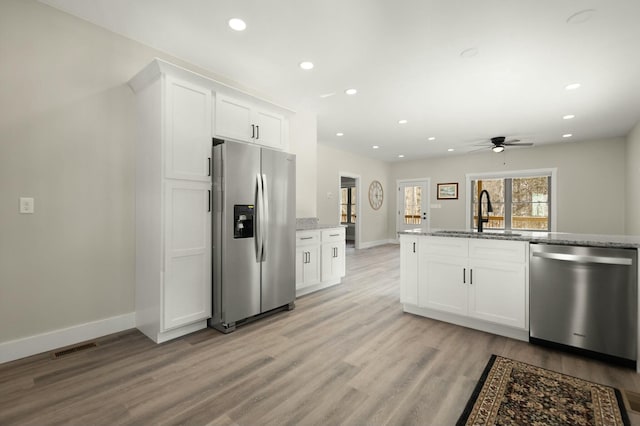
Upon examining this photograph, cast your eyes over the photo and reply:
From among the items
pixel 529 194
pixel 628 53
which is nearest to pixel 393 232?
pixel 529 194

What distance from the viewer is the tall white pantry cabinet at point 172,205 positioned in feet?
8.44

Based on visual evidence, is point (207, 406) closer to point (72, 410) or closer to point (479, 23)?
point (72, 410)

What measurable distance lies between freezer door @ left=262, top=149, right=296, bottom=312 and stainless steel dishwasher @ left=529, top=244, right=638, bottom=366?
2.37 meters

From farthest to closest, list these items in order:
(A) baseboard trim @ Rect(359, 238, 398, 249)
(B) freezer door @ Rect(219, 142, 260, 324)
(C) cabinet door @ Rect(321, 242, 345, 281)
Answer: (A) baseboard trim @ Rect(359, 238, 398, 249) → (C) cabinet door @ Rect(321, 242, 345, 281) → (B) freezer door @ Rect(219, 142, 260, 324)

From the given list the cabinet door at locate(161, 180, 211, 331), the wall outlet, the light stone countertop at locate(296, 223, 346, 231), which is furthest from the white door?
the wall outlet

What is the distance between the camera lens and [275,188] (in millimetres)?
3264

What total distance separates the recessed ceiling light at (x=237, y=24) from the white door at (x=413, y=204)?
7.73 m

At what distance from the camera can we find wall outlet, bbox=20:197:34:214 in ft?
7.59

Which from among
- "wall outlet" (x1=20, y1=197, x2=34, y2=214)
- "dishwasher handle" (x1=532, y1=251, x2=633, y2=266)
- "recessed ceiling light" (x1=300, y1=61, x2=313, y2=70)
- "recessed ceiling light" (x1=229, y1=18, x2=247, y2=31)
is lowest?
"dishwasher handle" (x1=532, y1=251, x2=633, y2=266)

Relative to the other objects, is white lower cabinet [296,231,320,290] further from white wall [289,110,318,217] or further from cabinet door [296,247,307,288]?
white wall [289,110,318,217]

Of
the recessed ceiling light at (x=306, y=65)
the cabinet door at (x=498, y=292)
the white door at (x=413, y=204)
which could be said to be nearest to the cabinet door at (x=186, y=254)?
the recessed ceiling light at (x=306, y=65)

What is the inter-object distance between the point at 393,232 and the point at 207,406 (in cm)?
890

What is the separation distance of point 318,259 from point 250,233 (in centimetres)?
144

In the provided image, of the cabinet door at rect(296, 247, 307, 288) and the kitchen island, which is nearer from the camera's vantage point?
the kitchen island
